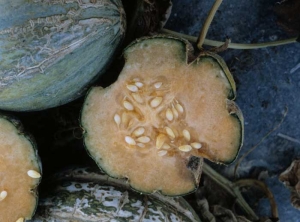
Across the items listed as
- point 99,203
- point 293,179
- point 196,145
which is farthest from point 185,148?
point 293,179

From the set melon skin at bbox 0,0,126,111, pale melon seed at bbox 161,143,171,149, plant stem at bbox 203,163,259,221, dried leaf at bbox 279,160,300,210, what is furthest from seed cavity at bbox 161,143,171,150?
dried leaf at bbox 279,160,300,210

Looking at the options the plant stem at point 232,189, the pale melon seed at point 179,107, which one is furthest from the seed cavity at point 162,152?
the plant stem at point 232,189

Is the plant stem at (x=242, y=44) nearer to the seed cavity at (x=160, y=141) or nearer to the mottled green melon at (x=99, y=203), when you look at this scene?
the seed cavity at (x=160, y=141)

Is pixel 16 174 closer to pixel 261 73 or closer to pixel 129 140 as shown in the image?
pixel 129 140

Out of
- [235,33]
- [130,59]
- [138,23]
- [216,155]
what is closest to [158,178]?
[216,155]

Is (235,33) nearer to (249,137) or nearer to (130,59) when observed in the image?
(249,137)

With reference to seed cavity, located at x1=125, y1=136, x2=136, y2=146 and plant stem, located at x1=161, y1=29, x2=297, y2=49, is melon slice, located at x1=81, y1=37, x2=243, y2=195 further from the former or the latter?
plant stem, located at x1=161, y1=29, x2=297, y2=49
